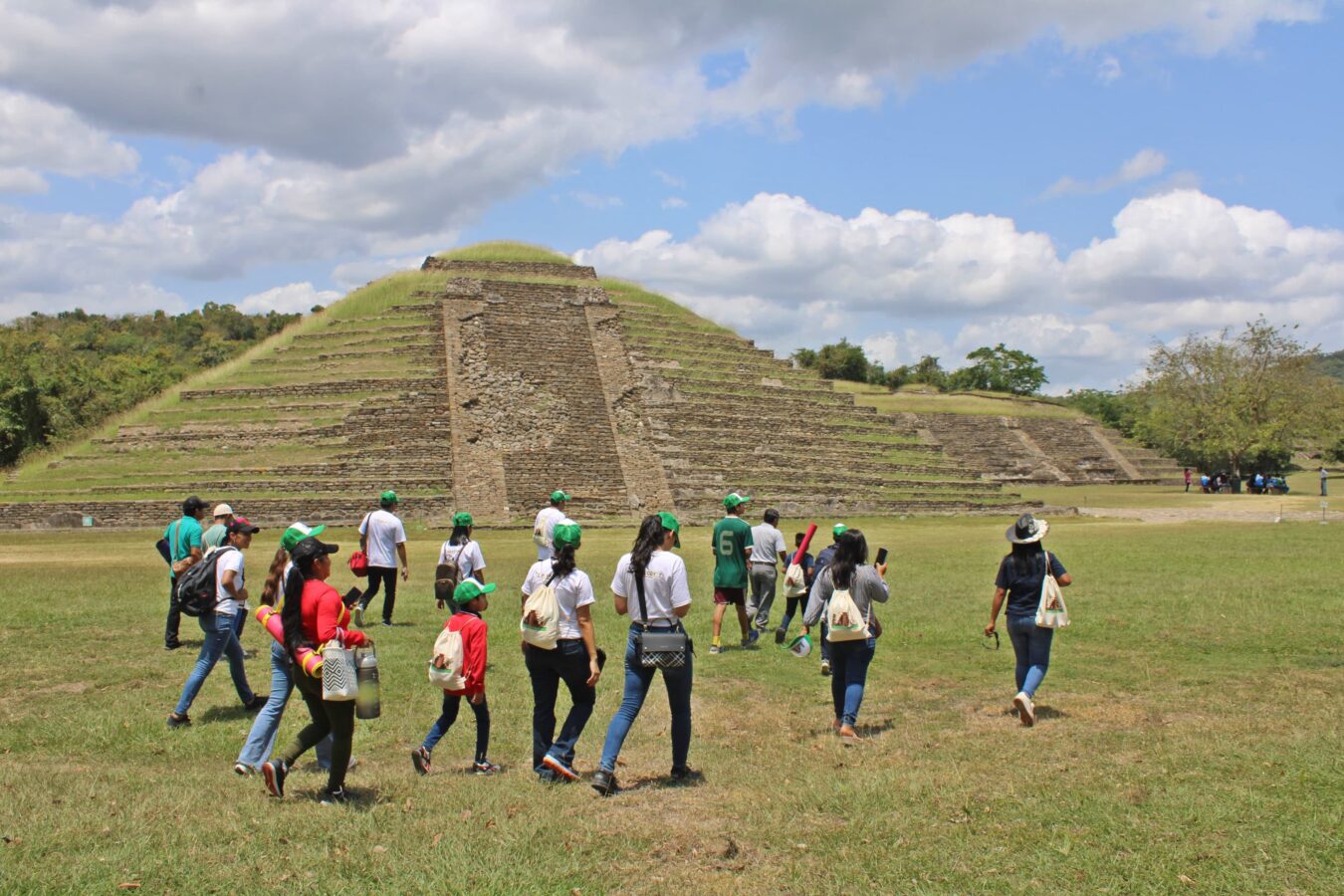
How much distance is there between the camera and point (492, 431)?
32250 millimetres

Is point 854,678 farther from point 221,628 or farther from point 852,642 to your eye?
point 221,628

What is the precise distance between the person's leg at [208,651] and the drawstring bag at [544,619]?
10.6 ft

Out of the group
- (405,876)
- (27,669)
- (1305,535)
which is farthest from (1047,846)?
(1305,535)

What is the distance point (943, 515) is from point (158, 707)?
26.8 meters

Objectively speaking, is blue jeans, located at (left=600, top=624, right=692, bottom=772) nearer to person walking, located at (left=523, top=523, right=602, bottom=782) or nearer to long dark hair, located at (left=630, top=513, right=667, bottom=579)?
person walking, located at (left=523, top=523, right=602, bottom=782)

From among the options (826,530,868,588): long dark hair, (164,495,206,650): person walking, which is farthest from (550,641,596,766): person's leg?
(164,495,206,650): person walking

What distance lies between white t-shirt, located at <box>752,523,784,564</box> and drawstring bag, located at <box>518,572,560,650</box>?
5741mm

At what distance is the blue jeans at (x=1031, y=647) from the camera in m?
8.14

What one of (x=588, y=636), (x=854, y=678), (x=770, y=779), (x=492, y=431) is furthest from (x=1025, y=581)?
(x=492, y=431)

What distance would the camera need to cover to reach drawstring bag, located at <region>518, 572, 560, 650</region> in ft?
22.2

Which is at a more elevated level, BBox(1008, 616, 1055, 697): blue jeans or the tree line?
the tree line

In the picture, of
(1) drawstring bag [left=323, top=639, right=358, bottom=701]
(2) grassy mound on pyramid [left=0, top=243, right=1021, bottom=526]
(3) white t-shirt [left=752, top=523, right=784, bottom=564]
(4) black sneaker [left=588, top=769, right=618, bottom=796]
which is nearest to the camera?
(1) drawstring bag [left=323, top=639, right=358, bottom=701]

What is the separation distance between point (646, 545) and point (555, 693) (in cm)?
115

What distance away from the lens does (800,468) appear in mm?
33625
